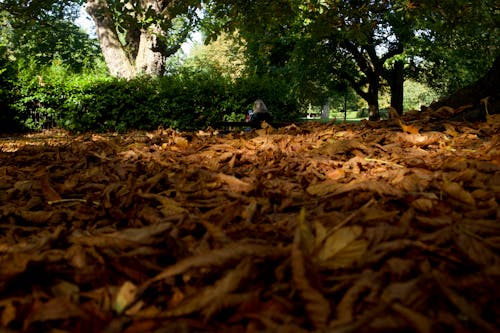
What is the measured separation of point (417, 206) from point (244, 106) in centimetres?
1241

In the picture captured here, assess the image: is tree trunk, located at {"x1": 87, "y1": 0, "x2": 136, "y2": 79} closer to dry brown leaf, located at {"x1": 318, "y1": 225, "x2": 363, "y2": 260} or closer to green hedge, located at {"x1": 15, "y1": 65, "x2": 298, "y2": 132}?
green hedge, located at {"x1": 15, "y1": 65, "x2": 298, "y2": 132}

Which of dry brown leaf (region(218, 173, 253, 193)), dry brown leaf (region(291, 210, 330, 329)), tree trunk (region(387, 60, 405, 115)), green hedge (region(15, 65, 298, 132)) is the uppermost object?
tree trunk (region(387, 60, 405, 115))

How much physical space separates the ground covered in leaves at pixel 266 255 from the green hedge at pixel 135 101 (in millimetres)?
11630

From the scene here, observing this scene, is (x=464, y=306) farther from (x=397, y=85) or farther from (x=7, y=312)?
(x=397, y=85)

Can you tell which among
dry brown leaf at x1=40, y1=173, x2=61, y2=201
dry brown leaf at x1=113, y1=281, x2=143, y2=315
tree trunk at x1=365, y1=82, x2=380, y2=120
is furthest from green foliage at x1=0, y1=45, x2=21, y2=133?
tree trunk at x1=365, y1=82, x2=380, y2=120

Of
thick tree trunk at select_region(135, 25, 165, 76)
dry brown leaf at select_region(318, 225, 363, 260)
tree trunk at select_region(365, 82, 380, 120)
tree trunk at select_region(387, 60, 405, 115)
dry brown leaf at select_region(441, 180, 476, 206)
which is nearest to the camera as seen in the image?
dry brown leaf at select_region(318, 225, 363, 260)

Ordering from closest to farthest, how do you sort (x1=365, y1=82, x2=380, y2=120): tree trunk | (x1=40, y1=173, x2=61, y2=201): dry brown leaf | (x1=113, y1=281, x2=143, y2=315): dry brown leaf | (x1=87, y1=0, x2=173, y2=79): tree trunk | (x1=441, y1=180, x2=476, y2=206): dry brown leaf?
(x1=113, y1=281, x2=143, y2=315): dry brown leaf, (x1=441, y1=180, x2=476, y2=206): dry brown leaf, (x1=40, y1=173, x2=61, y2=201): dry brown leaf, (x1=87, y1=0, x2=173, y2=79): tree trunk, (x1=365, y1=82, x2=380, y2=120): tree trunk

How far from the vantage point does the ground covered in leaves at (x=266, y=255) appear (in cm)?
78

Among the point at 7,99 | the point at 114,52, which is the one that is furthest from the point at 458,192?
the point at 114,52

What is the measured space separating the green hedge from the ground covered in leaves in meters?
11.6

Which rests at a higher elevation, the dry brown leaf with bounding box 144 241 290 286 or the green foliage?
the green foliage

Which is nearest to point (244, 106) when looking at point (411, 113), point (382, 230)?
point (411, 113)

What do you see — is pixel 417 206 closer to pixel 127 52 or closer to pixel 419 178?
pixel 419 178

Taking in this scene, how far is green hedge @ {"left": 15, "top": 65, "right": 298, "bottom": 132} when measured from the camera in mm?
13406
